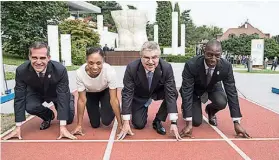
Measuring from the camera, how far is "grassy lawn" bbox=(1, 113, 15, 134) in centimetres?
447

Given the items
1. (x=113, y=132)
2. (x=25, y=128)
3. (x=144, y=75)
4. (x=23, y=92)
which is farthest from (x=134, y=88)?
(x=25, y=128)

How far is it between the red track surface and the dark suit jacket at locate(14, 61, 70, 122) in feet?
1.21

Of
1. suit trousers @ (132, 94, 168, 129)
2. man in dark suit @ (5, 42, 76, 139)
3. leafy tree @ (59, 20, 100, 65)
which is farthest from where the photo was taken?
leafy tree @ (59, 20, 100, 65)

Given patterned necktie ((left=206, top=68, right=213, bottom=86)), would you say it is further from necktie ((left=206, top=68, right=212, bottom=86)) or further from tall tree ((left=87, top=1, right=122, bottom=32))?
tall tree ((left=87, top=1, right=122, bottom=32))

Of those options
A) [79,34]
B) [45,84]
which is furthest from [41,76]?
[79,34]

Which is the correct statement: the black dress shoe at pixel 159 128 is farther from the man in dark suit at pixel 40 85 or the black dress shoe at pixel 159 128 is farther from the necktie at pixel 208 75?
the man in dark suit at pixel 40 85

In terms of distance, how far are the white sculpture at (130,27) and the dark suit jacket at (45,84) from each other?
19.7m

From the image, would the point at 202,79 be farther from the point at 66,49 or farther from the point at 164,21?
the point at 164,21

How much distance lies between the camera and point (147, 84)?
4.12 meters

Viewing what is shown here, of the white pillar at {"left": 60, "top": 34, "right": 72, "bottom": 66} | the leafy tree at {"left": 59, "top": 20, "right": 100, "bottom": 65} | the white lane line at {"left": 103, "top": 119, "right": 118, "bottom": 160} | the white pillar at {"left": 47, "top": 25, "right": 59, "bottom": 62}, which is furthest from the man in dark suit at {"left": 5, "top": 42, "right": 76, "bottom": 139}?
the leafy tree at {"left": 59, "top": 20, "right": 100, "bottom": 65}

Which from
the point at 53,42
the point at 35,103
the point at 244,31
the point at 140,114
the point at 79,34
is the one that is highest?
the point at 244,31

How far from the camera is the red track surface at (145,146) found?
11.0ft

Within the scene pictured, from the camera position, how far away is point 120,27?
78.4 ft

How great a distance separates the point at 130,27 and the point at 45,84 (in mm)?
20049
